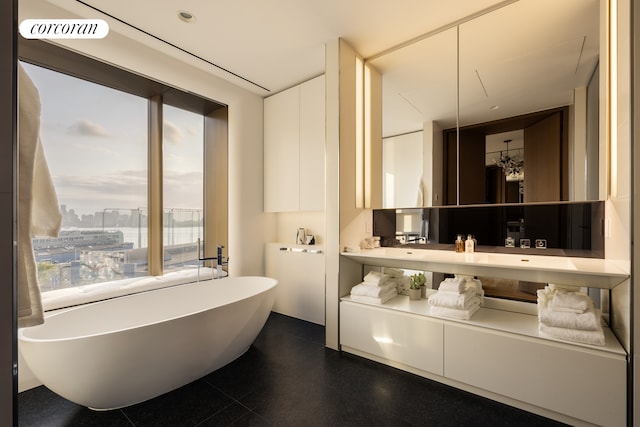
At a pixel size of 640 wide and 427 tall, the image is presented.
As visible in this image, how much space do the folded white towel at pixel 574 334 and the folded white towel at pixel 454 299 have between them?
42 centimetres

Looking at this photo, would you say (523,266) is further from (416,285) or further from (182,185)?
(182,185)

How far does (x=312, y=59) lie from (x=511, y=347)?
286cm

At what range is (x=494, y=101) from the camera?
6.97 feet

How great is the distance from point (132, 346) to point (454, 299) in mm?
2054

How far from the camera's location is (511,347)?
1.69m

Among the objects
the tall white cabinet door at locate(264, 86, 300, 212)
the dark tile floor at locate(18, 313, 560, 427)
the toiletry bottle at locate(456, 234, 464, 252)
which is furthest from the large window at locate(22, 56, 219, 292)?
the toiletry bottle at locate(456, 234, 464, 252)

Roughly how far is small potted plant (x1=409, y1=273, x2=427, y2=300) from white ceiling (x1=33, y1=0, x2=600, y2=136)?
1307 mm

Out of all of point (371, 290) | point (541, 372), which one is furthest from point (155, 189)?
point (541, 372)

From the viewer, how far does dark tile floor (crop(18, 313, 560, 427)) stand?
5.36ft

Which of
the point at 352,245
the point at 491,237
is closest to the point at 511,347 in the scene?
the point at 491,237

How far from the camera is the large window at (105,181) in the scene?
2.43m

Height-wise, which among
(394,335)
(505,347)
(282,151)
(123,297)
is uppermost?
(282,151)

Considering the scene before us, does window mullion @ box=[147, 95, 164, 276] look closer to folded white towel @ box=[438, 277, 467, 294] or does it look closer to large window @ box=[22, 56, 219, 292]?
large window @ box=[22, 56, 219, 292]

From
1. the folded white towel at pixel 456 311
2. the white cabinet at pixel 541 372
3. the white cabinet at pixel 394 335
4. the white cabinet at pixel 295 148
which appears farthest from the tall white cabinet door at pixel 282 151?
the white cabinet at pixel 541 372
